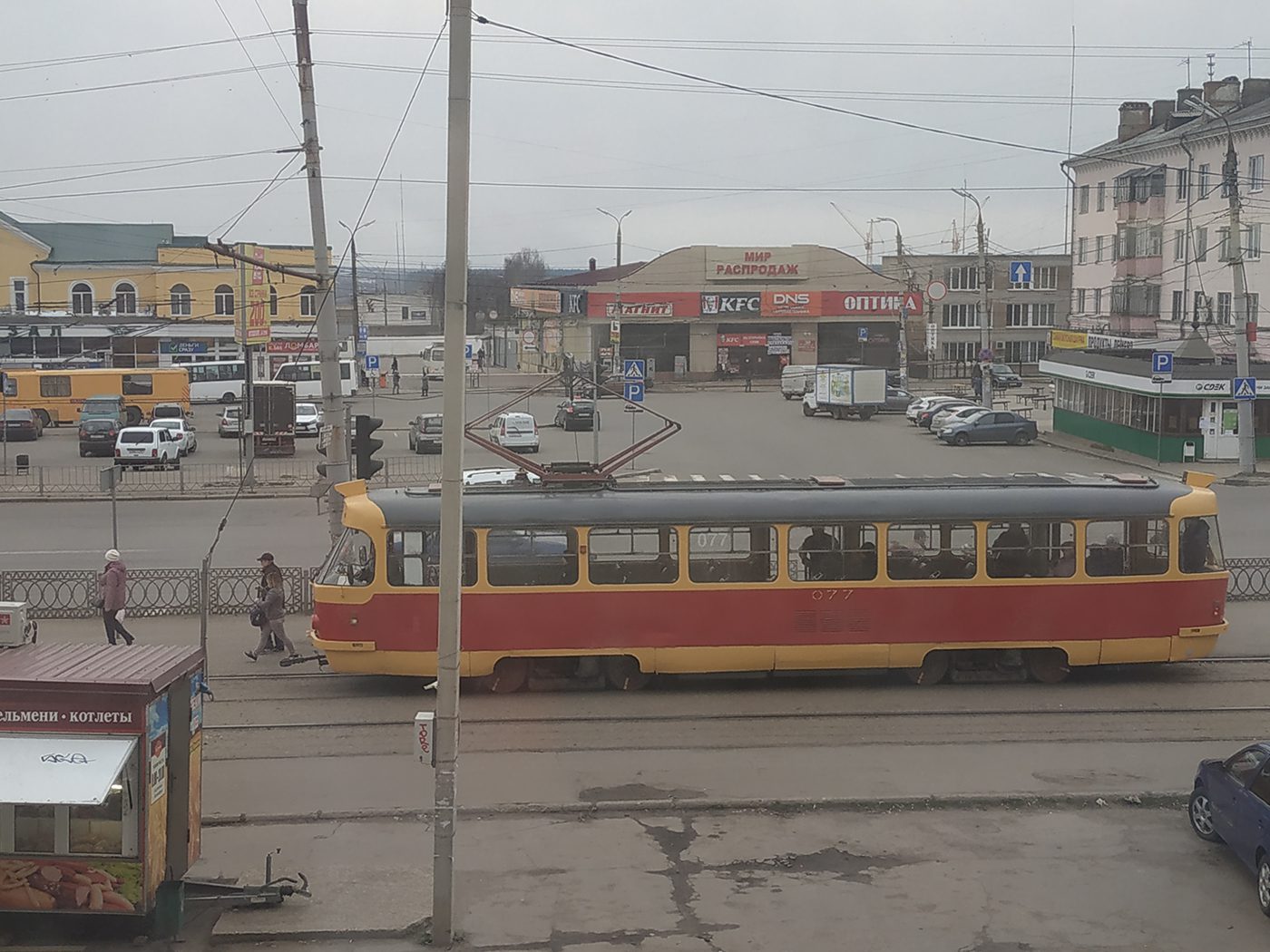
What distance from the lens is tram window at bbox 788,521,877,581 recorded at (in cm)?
1487

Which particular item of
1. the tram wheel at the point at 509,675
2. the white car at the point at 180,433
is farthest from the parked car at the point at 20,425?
the tram wheel at the point at 509,675

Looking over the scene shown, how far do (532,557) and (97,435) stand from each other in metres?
31.1

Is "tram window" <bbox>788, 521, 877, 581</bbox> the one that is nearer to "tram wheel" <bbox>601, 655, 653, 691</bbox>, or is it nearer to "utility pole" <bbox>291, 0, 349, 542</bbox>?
"tram wheel" <bbox>601, 655, 653, 691</bbox>

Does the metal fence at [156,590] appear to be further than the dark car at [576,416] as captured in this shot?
No

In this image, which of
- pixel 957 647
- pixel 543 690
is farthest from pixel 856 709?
pixel 543 690

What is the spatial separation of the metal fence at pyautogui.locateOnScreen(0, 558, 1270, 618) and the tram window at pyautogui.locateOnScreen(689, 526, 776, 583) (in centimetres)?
668

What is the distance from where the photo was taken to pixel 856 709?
14484mm

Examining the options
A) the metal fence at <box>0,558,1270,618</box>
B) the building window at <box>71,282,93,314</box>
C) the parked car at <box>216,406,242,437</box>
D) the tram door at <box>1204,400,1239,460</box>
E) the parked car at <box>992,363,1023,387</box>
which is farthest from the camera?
the building window at <box>71,282,93,314</box>

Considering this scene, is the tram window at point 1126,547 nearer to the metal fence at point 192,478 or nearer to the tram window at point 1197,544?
the tram window at point 1197,544

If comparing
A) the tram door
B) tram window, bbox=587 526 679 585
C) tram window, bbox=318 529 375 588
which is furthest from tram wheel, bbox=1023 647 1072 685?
the tram door

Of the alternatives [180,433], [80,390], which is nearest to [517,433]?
[180,433]

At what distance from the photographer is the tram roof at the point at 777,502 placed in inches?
575

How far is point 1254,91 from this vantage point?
5403 cm

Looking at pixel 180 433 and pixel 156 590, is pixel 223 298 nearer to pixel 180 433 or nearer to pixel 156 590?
pixel 180 433
